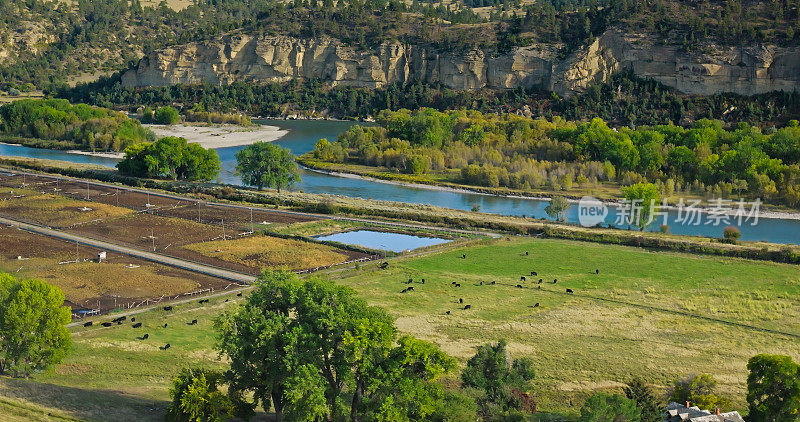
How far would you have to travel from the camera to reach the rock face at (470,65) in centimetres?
12694

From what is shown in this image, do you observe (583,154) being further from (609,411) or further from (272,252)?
(609,411)

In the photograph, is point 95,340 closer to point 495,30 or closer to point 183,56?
point 495,30

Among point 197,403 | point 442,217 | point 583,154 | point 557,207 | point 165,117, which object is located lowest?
point 165,117

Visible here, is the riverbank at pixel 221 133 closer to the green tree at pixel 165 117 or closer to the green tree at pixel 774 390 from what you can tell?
Answer: the green tree at pixel 165 117

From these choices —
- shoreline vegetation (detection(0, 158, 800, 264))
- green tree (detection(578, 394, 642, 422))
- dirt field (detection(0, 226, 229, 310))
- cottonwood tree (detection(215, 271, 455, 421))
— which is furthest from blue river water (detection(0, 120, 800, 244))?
cottonwood tree (detection(215, 271, 455, 421))

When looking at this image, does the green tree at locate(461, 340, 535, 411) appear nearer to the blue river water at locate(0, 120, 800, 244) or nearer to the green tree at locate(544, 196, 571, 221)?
the green tree at locate(544, 196, 571, 221)

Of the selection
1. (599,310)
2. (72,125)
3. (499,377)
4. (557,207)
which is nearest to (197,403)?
(499,377)

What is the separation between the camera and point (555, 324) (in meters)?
41.1

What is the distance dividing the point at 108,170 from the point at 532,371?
65.9m

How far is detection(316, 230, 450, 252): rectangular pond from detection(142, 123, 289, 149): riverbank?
188 feet

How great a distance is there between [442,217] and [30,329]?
38188 mm

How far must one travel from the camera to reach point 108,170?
8825 centimetres

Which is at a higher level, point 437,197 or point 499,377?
point 499,377

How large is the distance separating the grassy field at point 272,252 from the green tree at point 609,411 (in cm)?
2644
